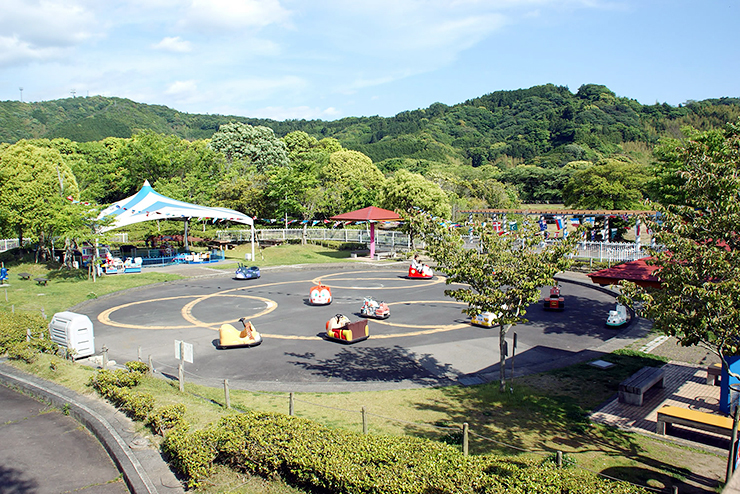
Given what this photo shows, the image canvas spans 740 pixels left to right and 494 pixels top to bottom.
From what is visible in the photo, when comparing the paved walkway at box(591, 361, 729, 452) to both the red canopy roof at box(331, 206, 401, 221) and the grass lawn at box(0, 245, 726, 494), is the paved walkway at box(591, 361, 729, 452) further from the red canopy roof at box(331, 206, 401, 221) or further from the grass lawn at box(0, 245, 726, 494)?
the red canopy roof at box(331, 206, 401, 221)

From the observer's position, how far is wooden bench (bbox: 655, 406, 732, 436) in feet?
29.2

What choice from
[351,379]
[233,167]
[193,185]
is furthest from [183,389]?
[233,167]

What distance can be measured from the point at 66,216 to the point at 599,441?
32638mm

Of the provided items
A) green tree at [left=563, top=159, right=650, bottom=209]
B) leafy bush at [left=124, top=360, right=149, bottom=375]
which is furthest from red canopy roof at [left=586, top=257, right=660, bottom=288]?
green tree at [left=563, top=159, right=650, bottom=209]

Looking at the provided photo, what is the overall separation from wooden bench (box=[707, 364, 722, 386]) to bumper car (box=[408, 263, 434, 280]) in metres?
19.8

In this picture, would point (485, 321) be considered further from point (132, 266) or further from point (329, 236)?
point (329, 236)

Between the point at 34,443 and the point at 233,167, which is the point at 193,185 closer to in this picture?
the point at 233,167

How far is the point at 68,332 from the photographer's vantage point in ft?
48.6

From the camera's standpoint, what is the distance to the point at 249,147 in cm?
7756

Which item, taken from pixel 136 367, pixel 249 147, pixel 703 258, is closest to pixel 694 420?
pixel 703 258

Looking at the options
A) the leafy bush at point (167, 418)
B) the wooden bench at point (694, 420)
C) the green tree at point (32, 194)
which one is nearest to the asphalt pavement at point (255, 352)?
the leafy bush at point (167, 418)

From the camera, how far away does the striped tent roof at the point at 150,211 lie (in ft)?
113

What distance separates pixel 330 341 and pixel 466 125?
164 metres

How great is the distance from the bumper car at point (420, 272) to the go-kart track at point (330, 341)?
2.35 meters
